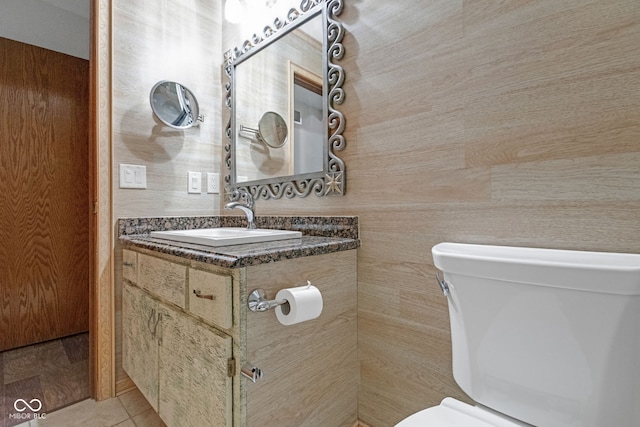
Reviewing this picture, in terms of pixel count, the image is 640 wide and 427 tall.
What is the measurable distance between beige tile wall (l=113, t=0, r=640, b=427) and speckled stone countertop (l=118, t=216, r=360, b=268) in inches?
2.4

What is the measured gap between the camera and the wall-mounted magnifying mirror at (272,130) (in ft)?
4.80

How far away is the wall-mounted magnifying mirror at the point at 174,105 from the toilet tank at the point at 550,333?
1.48 m

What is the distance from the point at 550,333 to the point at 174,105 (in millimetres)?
1800

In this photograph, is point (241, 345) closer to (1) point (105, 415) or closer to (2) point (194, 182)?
(1) point (105, 415)

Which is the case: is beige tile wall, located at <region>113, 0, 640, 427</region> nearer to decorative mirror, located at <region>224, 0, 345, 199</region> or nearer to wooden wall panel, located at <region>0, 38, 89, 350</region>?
decorative mirror, located at <region>224, 0, 345, 199</region>

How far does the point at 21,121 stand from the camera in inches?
75.5

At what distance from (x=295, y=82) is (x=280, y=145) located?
289 mm

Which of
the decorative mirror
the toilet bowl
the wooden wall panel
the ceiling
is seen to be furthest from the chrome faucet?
the ceiling

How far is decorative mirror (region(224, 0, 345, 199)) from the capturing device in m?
1.22

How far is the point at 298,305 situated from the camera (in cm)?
78

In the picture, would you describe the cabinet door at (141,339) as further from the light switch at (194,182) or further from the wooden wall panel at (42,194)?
the wooden wall panel at (42,194)

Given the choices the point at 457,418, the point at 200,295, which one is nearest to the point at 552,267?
the point at 457,418

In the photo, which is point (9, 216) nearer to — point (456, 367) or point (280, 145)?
point (280, 145)

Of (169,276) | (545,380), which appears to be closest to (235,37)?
(169,276)
